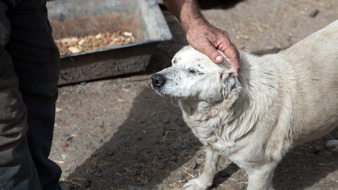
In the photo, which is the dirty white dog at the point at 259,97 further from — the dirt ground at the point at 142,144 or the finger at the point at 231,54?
the dirt ground at the point at 142,144

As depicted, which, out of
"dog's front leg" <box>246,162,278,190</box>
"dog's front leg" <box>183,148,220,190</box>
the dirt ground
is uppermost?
"dog's front leg" <box>246,162,278,190</box>

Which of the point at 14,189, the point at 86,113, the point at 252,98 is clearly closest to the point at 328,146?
the point at 252,98

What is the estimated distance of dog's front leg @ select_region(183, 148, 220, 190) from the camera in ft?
12.5

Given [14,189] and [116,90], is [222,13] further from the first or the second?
[14,189]

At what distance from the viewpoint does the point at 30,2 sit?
2658 millimetres

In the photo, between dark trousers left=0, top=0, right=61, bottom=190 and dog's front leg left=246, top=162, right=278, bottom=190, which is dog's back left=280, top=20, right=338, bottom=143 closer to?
dog's front leg left=246, top=162, right=278, bottom=190

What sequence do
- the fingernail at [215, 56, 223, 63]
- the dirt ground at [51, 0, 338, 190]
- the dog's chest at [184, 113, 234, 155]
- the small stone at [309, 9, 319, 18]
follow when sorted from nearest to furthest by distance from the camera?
the fingernail at [215, 56, 223, 63], the dog's chest at [184, 113, 234, 155], the dirt ground at [51, 0, 338, 190], the small stone at [309, 9, 319, 18]

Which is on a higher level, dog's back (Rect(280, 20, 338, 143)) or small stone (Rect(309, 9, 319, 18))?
dog's back (Rect(280, 20, 338, 143))

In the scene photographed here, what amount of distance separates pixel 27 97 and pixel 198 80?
1.02 m

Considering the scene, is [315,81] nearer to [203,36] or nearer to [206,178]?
[203,36]

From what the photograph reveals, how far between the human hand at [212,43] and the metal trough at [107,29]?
1.68 meters

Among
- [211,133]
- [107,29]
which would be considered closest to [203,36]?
[211,133]

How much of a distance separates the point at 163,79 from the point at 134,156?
1387mm

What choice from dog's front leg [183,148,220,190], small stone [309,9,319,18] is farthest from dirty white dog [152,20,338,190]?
small stone [309,9,319,18]
